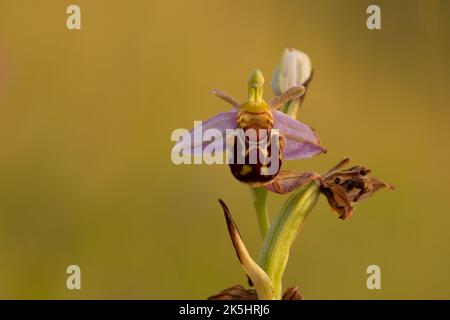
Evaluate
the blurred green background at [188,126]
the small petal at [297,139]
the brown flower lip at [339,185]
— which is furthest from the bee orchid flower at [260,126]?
the blurred green background at [188,126]

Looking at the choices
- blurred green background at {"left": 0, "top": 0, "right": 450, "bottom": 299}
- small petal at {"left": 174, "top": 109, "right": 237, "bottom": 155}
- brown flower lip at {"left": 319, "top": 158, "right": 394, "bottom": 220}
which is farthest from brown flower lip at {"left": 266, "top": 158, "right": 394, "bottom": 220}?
blurred green background at {"left": 0, "top": 0, "right": 450, "bottom": 299}

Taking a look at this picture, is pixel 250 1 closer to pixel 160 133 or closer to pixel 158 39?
pixel 158 39

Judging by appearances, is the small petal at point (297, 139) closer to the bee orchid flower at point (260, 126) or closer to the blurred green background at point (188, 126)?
the bee orchid flower at point (260, 126)

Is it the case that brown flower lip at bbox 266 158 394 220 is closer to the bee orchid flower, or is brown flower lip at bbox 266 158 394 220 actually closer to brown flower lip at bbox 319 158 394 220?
brown flower lip at bbox 319 158 394 220

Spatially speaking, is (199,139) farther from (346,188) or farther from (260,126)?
(346,188)

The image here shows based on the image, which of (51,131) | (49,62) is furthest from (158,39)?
(51,131)


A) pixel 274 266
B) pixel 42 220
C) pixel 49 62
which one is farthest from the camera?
pixel 49 62
